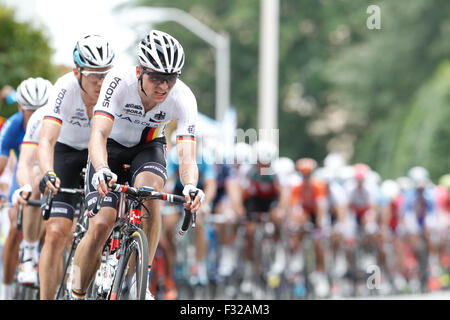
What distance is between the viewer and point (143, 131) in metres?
6.88

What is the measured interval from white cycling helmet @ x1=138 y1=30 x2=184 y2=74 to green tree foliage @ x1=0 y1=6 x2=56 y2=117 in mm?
10390

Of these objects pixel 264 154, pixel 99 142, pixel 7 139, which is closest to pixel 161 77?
pixel 99 142

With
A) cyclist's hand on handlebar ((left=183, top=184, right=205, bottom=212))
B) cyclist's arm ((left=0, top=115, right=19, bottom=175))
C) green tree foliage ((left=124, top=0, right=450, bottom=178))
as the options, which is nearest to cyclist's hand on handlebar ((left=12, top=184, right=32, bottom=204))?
cyclist's arm ((left=0, top=115, right=19, bottom=175))

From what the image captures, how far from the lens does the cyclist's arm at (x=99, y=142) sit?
19.8 feet

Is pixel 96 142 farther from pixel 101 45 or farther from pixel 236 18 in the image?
pixel 236 18

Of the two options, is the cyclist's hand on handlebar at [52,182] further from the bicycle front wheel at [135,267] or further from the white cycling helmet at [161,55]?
the white cycling helmet at [161,55]

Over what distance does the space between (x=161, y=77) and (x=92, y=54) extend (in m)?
1.22

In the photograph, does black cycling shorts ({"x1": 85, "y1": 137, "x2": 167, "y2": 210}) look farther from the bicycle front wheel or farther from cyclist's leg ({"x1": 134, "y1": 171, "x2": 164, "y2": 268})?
the bicycle front wheel

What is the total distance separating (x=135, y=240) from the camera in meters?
5.80

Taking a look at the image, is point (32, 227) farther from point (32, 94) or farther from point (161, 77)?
point (161, 77)

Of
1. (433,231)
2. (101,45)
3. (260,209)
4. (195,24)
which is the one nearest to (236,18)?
(195,24)

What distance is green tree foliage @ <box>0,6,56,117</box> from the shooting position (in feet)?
53.6

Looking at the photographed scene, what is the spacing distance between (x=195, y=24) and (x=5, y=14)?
13155 millimetres

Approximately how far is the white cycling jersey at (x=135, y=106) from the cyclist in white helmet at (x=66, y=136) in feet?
2.34
